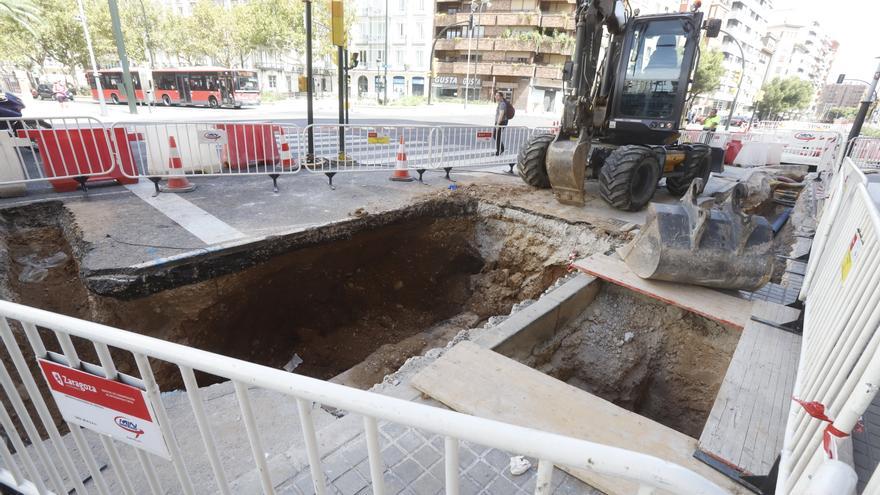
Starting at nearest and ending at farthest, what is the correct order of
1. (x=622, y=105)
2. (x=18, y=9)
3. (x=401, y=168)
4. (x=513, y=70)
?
(x=622, y=105), (x=401, y=168), (x=18, y=9), (x=513, y=70)

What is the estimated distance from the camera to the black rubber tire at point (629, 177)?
260 inches

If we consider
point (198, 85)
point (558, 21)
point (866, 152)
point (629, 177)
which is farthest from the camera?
point (558, 21)

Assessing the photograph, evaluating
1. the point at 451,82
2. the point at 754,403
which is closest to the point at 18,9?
the point at 754,403

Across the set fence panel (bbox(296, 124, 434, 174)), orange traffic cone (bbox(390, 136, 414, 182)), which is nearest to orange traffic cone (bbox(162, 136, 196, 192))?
fence panel (bbox(296, 124, 434, 174))

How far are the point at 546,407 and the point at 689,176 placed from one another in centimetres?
811

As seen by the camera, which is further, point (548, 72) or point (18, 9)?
point (548, 72)

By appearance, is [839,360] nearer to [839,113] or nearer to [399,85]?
[399,85]

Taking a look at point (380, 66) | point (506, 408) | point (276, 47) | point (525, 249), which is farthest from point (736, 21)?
point (506, 408)

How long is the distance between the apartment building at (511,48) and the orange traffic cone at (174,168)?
119 feet

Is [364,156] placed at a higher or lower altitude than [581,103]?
lower

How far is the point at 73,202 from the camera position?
6.02 metres

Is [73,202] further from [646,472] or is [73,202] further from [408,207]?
[646,472]

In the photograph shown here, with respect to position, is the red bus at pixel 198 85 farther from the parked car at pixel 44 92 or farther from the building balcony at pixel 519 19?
the building balcony at pixel 519 19

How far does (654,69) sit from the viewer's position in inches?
282
